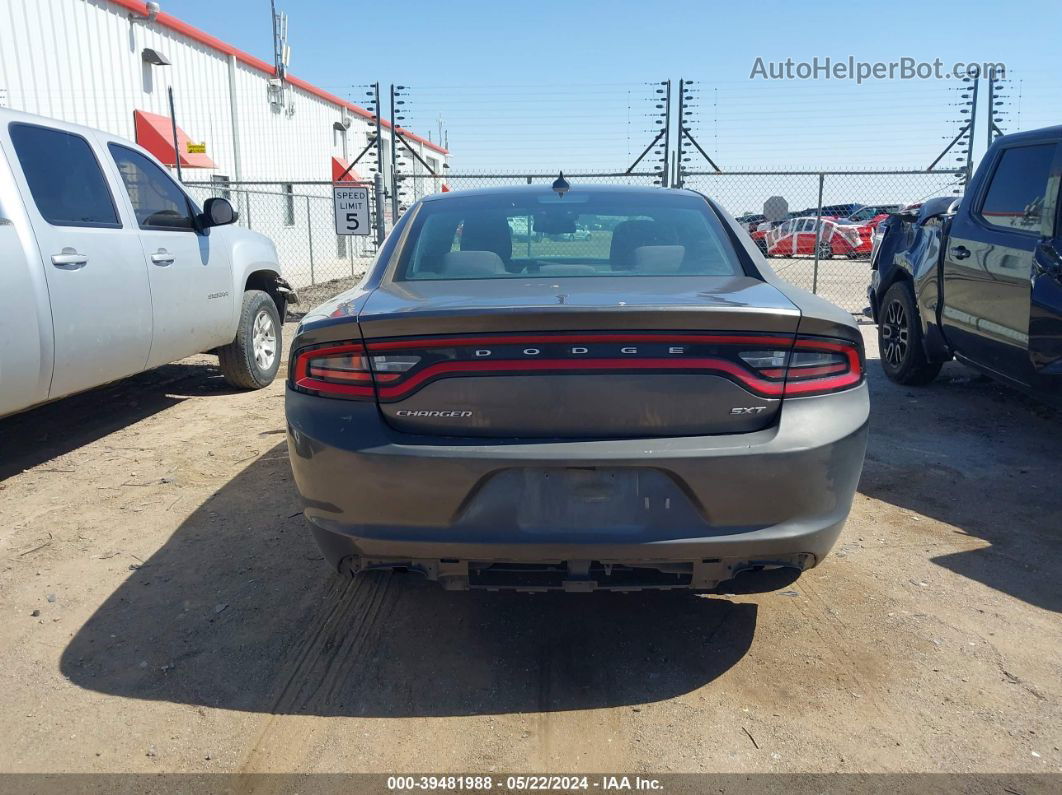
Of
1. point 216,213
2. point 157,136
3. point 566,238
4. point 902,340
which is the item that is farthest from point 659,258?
point 157,136

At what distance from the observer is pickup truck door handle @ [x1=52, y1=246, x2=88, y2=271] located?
4376 mm

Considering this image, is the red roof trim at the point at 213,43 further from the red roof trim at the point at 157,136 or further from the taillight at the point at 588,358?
the taillight at the point at 588,358

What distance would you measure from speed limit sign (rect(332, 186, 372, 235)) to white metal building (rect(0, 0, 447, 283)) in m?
1.08

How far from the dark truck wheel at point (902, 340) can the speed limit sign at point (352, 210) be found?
7077 mm

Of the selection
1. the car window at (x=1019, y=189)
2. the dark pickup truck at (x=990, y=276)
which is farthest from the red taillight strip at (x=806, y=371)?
the car window at (x=1019, y=189)

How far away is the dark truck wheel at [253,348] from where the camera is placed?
6680 mm

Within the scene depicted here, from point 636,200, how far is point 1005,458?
3125 mm

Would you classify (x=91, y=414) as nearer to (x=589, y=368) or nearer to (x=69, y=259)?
(x=69, y=259)

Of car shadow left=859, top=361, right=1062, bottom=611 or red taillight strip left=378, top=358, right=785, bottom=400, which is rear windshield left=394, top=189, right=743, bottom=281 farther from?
car shadow left=859, top=361, right=1062, bottom=611

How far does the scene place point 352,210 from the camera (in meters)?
11.6

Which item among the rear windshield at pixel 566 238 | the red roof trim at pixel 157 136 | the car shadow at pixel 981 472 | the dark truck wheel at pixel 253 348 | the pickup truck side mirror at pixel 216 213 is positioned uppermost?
the red roof trim at pixel 157 136

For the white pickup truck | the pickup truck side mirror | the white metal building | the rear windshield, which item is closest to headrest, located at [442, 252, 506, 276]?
the rear windshield

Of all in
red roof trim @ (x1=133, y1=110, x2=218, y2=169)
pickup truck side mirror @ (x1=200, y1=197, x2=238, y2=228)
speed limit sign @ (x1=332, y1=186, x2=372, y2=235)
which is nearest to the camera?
pickup truck side mirror @ (x1=200, y1=197, x2=238, y2=228)

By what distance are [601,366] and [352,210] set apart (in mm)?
9864
